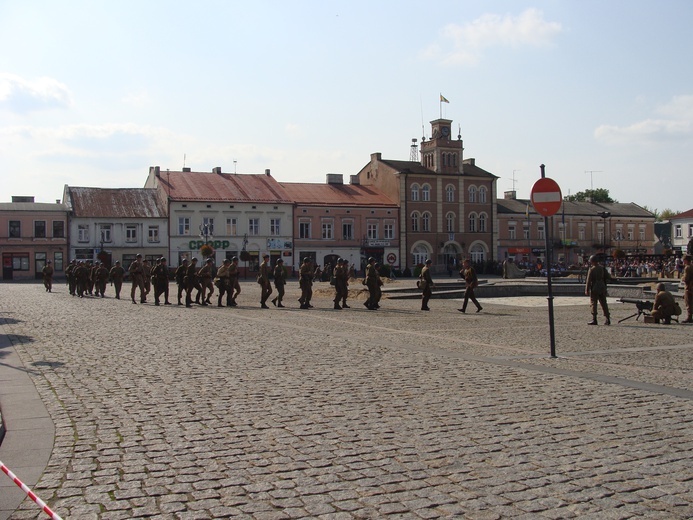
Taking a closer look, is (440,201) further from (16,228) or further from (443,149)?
(16,228)

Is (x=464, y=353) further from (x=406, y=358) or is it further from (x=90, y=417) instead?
(x=90, y=417)

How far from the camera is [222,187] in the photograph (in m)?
69.6

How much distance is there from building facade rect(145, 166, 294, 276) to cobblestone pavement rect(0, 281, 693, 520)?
52.9 metres

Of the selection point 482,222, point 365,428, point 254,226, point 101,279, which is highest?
point 482,222

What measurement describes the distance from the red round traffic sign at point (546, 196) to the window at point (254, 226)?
5797 cm

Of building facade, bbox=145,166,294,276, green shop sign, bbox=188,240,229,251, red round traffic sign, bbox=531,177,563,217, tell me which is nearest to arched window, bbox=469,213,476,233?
building facade, bbox=145,166,294,276

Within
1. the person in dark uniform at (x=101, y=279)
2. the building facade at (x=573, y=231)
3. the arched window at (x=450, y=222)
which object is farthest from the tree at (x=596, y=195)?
the person in dark uniform at (x=101, y=279)

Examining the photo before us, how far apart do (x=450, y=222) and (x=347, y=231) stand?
11135 mm

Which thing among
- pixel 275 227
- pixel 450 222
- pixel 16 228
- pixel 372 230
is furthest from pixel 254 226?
pixel 16 228

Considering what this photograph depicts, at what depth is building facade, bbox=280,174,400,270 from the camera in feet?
230

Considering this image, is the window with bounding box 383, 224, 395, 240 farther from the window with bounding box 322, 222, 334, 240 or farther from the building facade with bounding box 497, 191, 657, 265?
the building facade with bounding box 497, 191, 657, 265

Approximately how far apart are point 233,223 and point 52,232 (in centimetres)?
1564

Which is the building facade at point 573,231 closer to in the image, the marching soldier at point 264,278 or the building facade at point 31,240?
the building facade at point 31,240

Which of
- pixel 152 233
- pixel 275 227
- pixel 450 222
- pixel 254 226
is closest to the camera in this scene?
pixel 152 233
